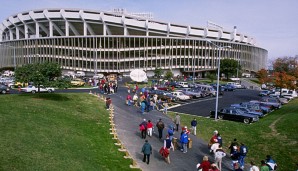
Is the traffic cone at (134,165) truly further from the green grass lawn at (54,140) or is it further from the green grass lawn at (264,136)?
the green grass lawn at (264,136)

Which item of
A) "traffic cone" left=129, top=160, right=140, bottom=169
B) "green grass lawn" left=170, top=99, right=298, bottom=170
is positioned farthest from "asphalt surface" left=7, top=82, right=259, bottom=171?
"green grass lawn" left=170, top=99, right=298, bottom=170

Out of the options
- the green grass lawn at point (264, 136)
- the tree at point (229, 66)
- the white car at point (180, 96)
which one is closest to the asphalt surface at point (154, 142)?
the green grass lawn at point (264, 136)

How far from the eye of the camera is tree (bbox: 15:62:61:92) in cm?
3161

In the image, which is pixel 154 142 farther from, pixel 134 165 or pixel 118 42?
pixel 118 42

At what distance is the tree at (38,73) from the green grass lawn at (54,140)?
483 cm

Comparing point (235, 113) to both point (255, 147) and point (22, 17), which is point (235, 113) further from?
point (22, 17)

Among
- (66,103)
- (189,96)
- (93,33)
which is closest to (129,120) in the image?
(66,103)

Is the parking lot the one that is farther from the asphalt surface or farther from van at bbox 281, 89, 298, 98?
van at bbox 281, 89, 298, 98

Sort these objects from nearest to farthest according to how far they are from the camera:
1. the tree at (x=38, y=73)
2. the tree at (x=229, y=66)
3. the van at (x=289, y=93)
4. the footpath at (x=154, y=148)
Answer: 1. the footpath at (x=154, y=148)
2. the tree at (x=38, y=73)
3. the van at (x=289, y=93)
4. the tree at (x=229, y=66)

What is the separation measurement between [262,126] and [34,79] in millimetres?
22942

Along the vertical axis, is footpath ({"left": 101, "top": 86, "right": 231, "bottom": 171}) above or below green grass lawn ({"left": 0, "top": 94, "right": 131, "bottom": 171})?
below

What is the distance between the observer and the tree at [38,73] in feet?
104

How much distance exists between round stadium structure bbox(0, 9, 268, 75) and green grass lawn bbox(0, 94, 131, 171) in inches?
2522

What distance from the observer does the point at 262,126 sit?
26.3 m
